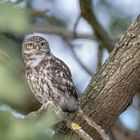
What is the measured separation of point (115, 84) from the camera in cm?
260

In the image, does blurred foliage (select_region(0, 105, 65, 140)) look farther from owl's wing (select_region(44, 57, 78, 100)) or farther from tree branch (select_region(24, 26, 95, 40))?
tree branch (select_region(24, 26, 95, 40))

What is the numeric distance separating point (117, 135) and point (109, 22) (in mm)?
1109

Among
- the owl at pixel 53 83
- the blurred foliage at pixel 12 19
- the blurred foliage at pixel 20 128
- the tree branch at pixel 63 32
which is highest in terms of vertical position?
the blurred foliage at pixel 12 19

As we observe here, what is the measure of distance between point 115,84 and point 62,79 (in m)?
0.30

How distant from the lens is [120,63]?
259cm

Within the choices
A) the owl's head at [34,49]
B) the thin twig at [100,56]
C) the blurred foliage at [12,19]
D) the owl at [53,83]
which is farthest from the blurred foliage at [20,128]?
the thin twig at [100,56]

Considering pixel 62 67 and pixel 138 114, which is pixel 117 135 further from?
pixel 62 67

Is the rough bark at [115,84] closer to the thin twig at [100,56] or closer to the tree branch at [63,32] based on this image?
the thin twig at [100,56]

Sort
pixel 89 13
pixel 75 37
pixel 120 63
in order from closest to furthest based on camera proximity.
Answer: pixel 120 63 → pixel 89 13 → pixel 75 37

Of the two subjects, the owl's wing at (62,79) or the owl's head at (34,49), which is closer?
the owl's wing at (62,79)

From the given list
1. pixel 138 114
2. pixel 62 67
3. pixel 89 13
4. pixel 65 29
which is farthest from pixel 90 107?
pixel 138 114

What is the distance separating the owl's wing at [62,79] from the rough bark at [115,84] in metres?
0.12

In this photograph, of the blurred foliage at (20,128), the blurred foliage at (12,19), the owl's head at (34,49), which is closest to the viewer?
the blurred foliage at (20,128)

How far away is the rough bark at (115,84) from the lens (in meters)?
2.56
